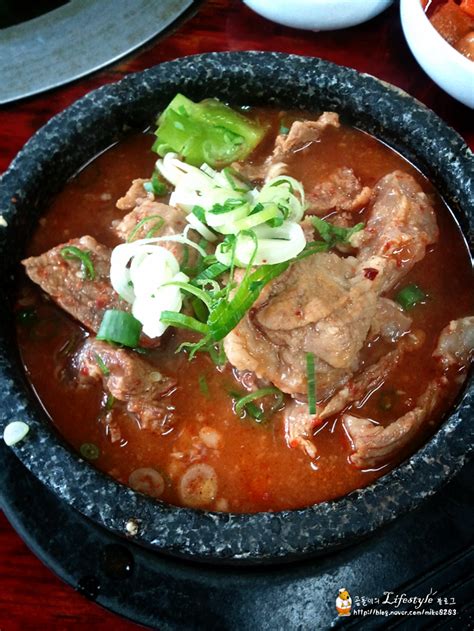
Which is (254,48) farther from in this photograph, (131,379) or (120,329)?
(131,379)

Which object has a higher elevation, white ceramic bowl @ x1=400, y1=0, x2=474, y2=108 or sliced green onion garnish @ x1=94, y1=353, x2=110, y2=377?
white ceramic bowl @ x1=400, y1=0, x2=474, y2=108

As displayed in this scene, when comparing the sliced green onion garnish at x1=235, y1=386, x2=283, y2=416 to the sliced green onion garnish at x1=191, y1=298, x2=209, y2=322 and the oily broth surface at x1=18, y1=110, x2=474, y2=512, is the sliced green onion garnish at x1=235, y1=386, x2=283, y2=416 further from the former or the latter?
the sliced green onion garnish at x1=191, y1=298, x2=209, y2=322

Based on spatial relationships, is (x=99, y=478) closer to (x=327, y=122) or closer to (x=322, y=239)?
(x=322, y=239)

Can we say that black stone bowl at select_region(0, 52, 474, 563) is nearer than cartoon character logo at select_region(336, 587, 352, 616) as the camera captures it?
Yes

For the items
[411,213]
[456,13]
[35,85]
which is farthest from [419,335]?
[35,85]

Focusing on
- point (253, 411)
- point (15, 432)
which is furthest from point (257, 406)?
point (15, 432)

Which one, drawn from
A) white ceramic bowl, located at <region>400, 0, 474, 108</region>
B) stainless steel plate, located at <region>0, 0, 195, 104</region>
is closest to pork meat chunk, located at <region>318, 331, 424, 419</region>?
white ceramic bowl, located at <region>400, 0, 474, 108</region>

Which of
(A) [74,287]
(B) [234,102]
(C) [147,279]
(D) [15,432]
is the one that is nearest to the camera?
(D) [15,432]
